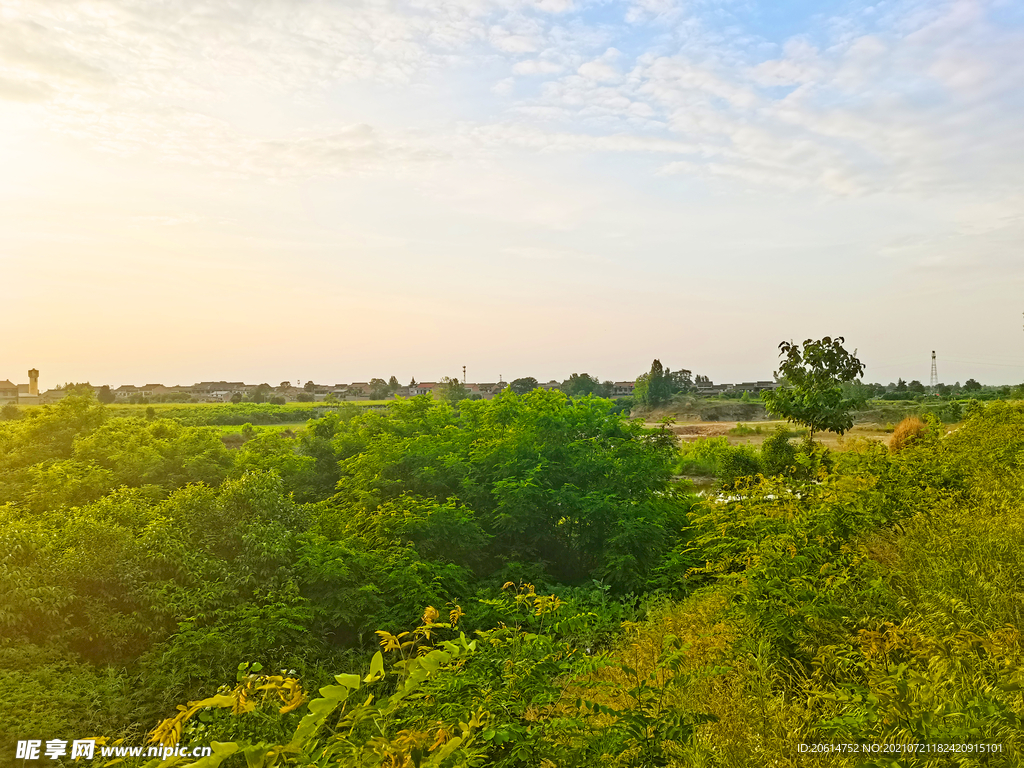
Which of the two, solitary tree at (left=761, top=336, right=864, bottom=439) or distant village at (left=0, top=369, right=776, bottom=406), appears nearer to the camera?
solitary tree at (left=761, top=336, right=864, bottom=439)

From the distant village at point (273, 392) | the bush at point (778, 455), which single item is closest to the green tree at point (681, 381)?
the distant village at point (273, 392)

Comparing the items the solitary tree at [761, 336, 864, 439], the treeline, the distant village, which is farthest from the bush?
the distant village

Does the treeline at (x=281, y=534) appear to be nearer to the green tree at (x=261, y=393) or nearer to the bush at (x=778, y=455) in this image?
the bush at (x=778, y=455)

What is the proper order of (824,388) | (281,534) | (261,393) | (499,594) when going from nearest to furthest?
(281,534) < (499,594) < (824,388) < (261,393)

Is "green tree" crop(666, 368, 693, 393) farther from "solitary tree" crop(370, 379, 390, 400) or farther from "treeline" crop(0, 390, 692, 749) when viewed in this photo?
"treeline" crop(0, 390, 692, 749)

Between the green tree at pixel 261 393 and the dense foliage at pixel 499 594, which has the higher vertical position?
the green tree at pixel 261 393

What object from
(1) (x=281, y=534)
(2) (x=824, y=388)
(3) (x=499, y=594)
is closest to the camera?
(1) (x=281, y=534)

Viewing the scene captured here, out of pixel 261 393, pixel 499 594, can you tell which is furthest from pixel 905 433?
pixel 261 393

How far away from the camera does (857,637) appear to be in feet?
15.8

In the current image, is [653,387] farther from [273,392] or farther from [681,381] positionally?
[273,392]

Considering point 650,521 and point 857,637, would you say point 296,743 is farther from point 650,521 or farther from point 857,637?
point 650,521

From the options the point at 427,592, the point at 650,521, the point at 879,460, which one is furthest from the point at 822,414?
the point at 427,592

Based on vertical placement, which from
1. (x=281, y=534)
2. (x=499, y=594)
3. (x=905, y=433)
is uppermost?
(x=905, y=433)

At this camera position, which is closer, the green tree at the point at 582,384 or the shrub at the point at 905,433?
the shrub at the point at 905,433
